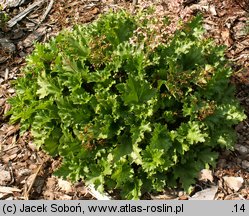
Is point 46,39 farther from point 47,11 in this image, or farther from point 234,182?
point 234,182

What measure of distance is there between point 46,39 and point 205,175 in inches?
98.4

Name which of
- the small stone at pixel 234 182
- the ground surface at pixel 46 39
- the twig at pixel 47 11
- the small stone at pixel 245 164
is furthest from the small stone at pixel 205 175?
the twig at pixel 47 11

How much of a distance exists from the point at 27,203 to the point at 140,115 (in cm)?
124

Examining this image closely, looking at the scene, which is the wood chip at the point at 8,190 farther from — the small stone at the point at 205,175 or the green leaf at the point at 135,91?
the small stone at the point at 205,175

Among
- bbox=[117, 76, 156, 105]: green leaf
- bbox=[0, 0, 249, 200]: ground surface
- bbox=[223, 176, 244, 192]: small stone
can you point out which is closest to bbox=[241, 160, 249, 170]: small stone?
bbox=[0, 0, 249, 200]: ground surface

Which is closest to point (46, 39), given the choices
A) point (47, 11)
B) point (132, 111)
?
point (47, 11)

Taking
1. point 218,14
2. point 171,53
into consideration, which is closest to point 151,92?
point 171,53

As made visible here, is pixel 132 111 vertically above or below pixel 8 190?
above

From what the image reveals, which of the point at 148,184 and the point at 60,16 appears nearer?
the point at 148,184

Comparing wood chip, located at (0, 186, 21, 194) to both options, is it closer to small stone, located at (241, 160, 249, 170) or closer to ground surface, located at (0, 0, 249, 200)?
ground surface, located at (0, 0, 249, 200)

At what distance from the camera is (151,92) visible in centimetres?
404

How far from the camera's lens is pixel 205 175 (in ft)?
14.0

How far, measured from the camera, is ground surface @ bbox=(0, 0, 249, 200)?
4.33 metres

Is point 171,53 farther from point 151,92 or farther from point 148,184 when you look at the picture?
point 148,184
